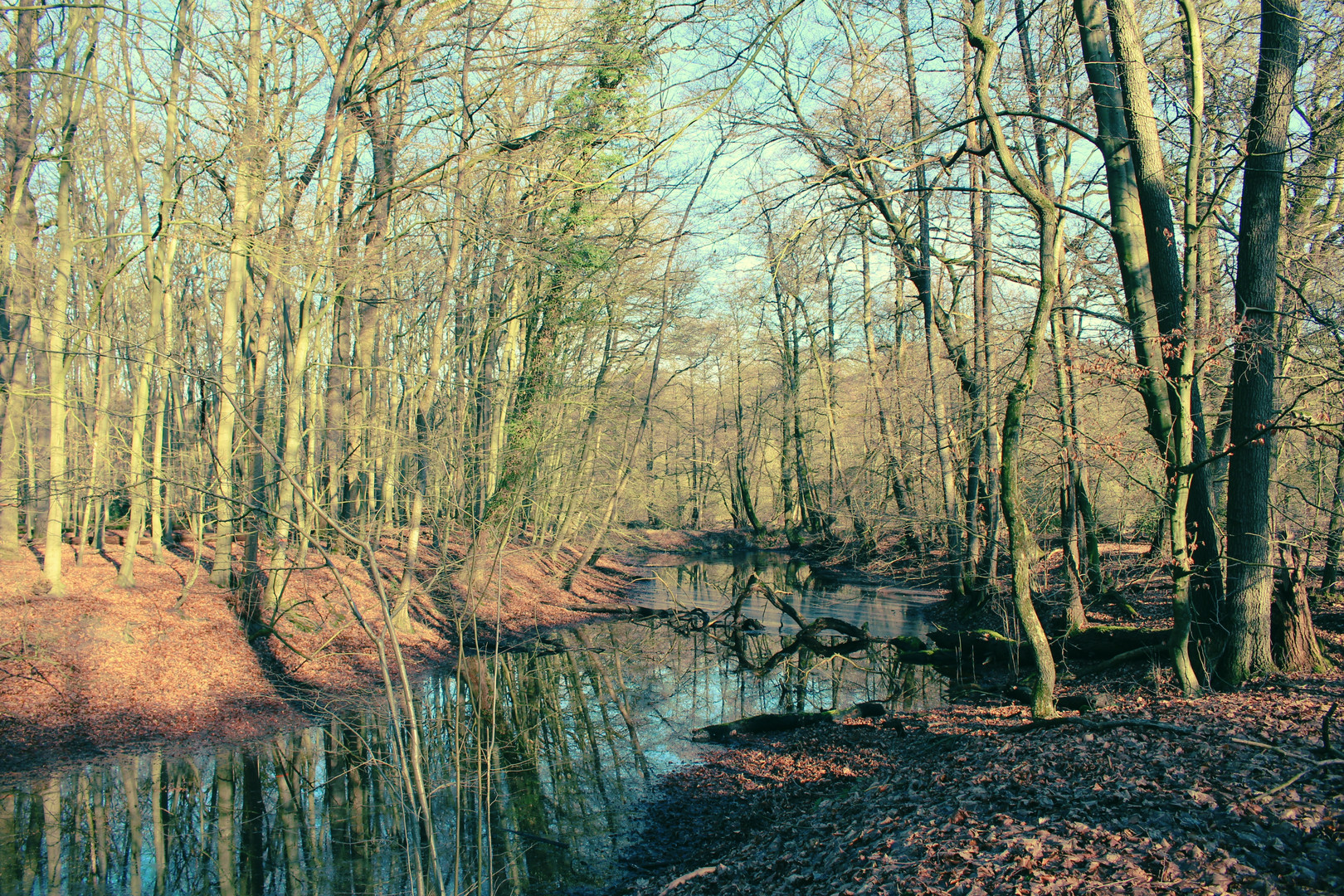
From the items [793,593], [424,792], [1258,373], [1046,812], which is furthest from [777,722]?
[793,593]

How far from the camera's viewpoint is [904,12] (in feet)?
35.8

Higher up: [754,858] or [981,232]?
[981,232]

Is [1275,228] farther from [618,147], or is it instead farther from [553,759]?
[553,759]

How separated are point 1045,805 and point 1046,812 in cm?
15

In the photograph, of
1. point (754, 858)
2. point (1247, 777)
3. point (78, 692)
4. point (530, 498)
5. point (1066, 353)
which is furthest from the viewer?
point (530, 498)

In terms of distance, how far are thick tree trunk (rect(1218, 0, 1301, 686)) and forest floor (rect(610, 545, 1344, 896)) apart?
60 cm

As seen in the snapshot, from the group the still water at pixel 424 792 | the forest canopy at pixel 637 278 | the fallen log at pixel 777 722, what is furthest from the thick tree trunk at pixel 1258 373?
the still water at pixel 424 792

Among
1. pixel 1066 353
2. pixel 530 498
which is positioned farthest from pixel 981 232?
Answer: pixel 530 498

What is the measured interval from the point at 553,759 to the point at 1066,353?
825cm

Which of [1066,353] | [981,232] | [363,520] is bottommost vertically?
[363,520]

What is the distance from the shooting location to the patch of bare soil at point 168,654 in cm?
958

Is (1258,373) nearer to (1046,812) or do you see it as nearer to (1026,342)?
(1026,342)

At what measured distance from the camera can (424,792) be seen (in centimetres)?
340

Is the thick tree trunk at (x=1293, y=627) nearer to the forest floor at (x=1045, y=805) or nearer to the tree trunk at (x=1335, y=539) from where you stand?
the forest floor at (x=1045, y=805)
